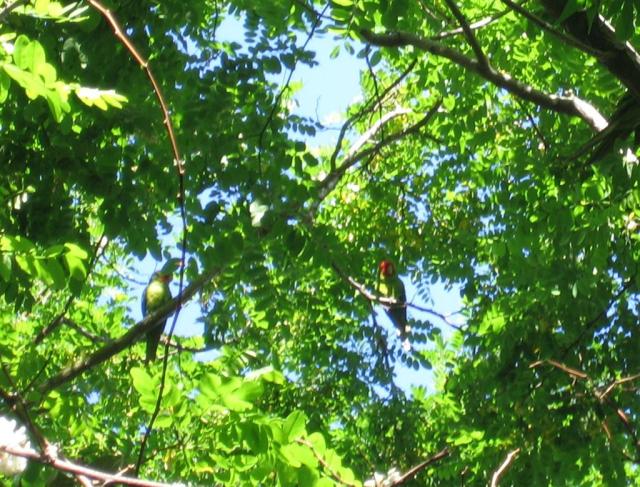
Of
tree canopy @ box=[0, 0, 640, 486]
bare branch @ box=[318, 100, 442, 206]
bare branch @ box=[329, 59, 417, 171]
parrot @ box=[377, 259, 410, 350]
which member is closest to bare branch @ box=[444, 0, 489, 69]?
tree canopy @ box=[0, 0, 640, 486]

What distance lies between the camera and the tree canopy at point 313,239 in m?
2.68

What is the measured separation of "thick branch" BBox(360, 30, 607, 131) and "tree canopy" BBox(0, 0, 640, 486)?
0.4 inches

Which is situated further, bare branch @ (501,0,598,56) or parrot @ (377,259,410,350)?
parrot @ (377,259,410,350)

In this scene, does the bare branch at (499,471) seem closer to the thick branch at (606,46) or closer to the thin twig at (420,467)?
the thin twig at (420,467)

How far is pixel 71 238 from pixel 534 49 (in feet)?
11.7

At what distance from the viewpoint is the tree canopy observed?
2680 millimetres

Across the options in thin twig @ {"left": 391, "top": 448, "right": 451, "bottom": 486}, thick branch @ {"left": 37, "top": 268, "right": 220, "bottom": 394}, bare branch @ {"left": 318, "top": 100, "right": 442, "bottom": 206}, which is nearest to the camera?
thin twig @ {"left": 391, "top": 448, "right": 451, "bottom": 486}

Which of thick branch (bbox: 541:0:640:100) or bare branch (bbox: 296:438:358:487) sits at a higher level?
thick branch (bbox: 541:0:640:100)

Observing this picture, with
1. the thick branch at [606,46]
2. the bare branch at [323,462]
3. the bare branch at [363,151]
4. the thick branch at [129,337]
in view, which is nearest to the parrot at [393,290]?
the bare branch at [363,151]

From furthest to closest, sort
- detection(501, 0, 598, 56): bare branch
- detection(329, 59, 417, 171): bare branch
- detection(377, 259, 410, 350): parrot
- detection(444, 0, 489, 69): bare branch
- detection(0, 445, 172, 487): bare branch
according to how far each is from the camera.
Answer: detection(377, 259, 410, 350): parrot < detection(329, 59, 417, 171): bare branch < detection(444, 0, 489, 69): bare branch < detection(501, 0, 598, 56): bare branch < detection(0, 445, 172, 487): bare branch

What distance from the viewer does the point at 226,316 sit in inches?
210

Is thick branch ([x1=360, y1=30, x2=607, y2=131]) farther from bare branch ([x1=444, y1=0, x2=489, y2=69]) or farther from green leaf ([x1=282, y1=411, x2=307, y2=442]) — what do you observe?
green leaf ([x1=282, y1=411, x2=307, y2=442])

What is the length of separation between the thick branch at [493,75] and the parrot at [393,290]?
1925mm

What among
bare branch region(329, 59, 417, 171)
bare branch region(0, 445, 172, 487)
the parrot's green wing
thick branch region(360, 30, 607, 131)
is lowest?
bare branch region(0, 445, 172, 487)
